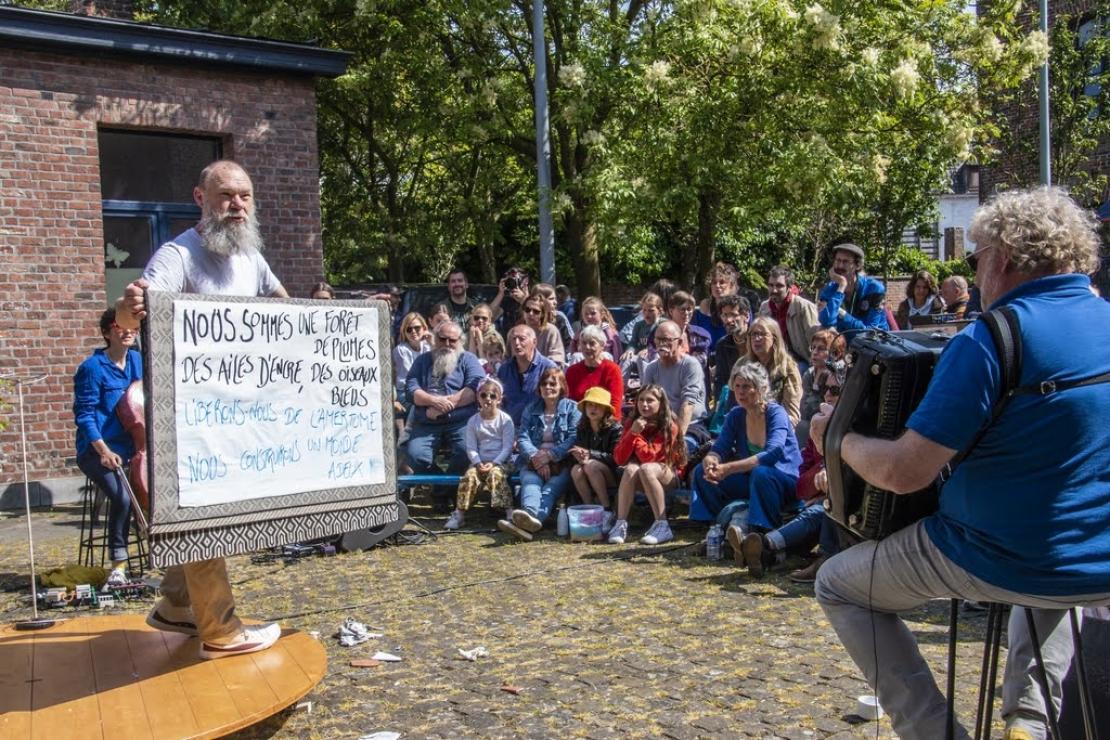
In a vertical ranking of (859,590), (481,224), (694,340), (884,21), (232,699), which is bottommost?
(232,699)

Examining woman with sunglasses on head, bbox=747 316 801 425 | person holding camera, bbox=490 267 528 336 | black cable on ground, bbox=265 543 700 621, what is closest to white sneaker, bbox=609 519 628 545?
black cable on ground, bbox=265 543 700 621

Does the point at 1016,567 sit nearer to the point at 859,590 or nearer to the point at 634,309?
the point at 859,590

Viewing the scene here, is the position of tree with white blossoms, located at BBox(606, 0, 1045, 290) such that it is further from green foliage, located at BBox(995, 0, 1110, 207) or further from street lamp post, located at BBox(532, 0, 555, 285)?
green foliage, located at BBox(995, 0, 1110, 207)

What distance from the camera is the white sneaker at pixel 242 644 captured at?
193 inches

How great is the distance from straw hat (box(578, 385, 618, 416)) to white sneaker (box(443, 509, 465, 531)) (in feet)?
4.70

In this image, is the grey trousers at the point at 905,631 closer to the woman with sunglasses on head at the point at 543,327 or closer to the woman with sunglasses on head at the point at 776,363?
the woman with sunglasses on head at the point at 776,363

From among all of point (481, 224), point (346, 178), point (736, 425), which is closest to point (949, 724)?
point (736, 425)

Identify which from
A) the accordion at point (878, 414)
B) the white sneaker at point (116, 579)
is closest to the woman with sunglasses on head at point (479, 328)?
the white sneaker at point (116, 579)

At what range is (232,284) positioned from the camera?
4.88 meters

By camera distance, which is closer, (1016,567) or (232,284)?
(1016,567)

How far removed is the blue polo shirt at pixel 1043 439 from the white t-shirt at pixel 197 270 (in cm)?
311

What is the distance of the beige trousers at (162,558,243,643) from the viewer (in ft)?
15.7

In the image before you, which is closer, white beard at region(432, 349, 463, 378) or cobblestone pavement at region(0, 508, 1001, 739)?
cobblestone pavement at region(0, 508, 1001, 739)

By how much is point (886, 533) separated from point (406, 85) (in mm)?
15573
